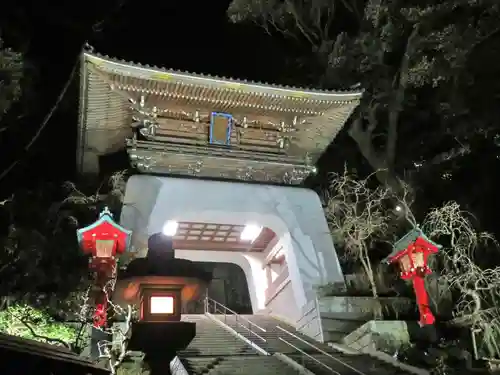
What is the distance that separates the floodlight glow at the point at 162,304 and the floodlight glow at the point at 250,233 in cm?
659

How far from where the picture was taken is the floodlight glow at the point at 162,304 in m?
12.7

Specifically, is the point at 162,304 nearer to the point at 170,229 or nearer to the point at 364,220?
the point at 170,229

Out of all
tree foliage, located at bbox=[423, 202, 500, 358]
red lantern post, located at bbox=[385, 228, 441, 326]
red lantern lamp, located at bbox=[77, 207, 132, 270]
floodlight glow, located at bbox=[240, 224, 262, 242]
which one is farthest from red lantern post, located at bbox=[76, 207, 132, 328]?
tree foliage, located at bbox=[423, 202, 500, 358]

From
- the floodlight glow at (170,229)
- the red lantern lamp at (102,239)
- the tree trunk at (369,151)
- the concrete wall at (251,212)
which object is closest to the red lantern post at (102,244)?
the red lantern lamp at (102,239)

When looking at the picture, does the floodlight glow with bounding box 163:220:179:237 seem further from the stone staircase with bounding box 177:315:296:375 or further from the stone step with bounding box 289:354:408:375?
the stone step with bounding box 289:354:408:375

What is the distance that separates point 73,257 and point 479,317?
36.1 feet

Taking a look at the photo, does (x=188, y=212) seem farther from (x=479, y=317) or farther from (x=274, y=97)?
(x=479, y=317)

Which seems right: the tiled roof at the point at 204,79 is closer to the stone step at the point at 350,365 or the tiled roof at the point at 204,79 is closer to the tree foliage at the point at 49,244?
the tree foliage at the point at 49,244

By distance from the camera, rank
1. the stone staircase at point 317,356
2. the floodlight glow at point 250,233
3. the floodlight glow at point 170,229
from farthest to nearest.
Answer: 1. the floodlight glow at point 250,233
2. the floodlight glow at point 170,229
3. the stone staircase at point 317,356

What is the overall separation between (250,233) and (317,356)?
8987mm

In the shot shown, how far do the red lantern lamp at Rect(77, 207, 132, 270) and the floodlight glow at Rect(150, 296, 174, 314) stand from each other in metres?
1.47

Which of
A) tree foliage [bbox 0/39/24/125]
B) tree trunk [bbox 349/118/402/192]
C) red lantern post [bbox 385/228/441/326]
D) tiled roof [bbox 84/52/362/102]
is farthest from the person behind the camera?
tree trunk [bbox 349/118/402/192]

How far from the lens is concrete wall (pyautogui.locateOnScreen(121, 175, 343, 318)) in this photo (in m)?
15.4

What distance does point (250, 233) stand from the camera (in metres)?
19.8
